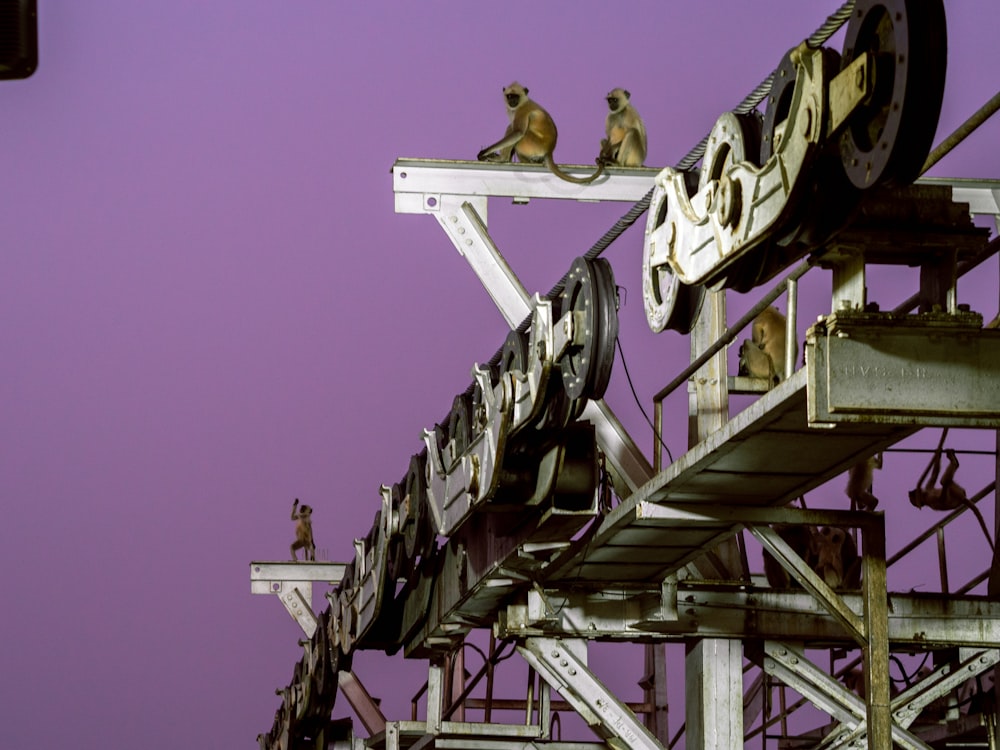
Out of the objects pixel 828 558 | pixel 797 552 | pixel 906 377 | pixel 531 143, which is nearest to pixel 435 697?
pixel 797 552

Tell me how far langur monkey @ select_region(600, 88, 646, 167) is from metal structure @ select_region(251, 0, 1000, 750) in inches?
23.2

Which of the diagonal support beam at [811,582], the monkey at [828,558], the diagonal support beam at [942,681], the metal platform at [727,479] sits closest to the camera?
the metal platform at [727,479]

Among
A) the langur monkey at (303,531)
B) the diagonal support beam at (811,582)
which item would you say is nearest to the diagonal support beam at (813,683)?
the diagonal support beam at (811,582)

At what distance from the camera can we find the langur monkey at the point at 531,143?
10828mm

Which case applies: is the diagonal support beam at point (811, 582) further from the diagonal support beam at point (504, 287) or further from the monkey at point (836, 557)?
the monkey at point (836, 557)

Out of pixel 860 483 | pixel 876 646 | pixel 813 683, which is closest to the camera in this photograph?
pixel 876 646

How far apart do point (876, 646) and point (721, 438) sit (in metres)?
1.26

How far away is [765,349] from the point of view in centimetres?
1011

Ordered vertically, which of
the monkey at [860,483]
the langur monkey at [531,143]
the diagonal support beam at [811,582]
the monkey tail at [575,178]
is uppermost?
the langur monkey at [531,143]

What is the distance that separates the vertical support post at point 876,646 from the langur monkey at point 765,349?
2.47 meters

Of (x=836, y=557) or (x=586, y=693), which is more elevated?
(x=836, y=557)

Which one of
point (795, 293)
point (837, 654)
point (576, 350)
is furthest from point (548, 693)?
point (795, 293)

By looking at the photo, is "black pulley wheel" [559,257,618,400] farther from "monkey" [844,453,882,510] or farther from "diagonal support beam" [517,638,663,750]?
"monkey" [844,453,882,510]

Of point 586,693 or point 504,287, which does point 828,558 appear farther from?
point 504,287
